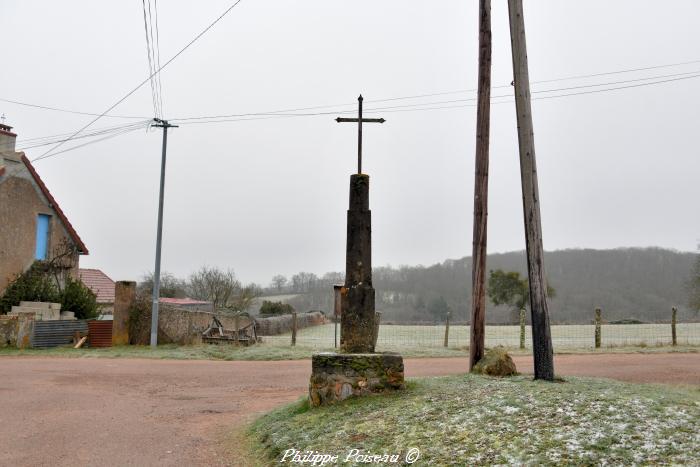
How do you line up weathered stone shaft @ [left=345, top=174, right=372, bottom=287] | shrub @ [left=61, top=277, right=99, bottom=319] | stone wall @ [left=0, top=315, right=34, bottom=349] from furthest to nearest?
shrub @ [left=61, top=277, right=99, bottom=319] < stone wall @ [left=0, top=315, right=34, bottom=349] < weathered stone shaft @ [left=345, top=174, right=372, bottom=287]

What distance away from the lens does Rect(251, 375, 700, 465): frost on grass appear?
493cm

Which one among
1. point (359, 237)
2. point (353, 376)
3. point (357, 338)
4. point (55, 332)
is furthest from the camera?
point (55, 332)

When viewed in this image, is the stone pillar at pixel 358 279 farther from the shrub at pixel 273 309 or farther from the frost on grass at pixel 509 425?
the shrub at pixel 273 309

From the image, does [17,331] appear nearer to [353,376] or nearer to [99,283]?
[99,283]

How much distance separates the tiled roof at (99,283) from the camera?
34.5 meters

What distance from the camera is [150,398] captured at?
38.8 feet

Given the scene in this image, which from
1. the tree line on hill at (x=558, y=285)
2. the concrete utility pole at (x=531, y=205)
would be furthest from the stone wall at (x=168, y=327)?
the tree line on hill at (x=558, y=285)

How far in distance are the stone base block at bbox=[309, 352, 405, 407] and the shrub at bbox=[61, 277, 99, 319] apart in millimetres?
20068

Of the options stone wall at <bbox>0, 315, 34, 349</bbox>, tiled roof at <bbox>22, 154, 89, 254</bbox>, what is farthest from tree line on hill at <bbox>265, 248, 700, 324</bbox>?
stone wall at <bbox>0, 315, 34, 349</bbox>

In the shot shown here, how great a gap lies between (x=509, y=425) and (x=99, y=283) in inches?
1335

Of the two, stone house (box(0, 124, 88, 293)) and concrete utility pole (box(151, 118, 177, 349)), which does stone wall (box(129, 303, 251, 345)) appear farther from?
stone house (box(0, 124, 88, 293))

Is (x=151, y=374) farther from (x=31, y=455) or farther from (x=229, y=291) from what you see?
(x=229, y=291)

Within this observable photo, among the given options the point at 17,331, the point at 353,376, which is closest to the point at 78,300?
the point at 17,331

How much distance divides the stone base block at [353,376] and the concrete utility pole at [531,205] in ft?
6.46
